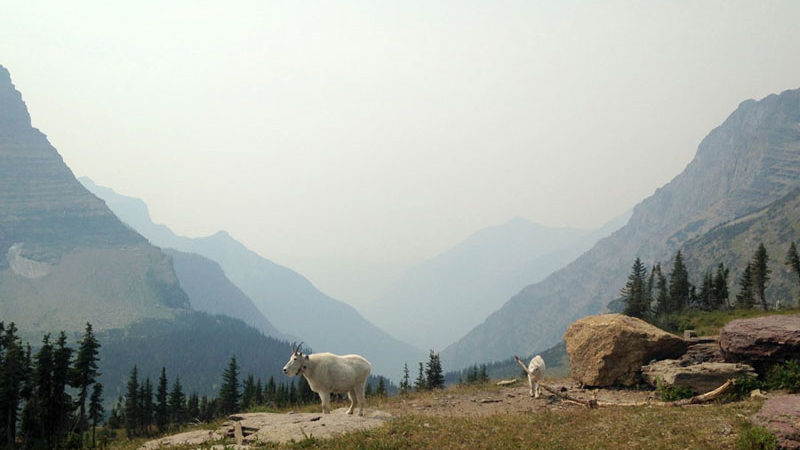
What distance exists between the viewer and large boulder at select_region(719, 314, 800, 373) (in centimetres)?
1841

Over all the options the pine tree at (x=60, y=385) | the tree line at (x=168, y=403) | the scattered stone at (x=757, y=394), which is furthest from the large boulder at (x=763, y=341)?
the tree line at (x=168, y=403)

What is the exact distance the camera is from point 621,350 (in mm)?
23141

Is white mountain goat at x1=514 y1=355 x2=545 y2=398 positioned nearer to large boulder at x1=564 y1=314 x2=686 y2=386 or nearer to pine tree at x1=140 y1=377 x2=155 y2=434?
large boulder at x1=564 y1=314 x2=686 y2=386

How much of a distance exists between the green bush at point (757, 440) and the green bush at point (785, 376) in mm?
7587

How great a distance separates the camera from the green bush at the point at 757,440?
1164cm

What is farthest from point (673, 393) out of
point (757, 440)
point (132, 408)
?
point (132, 408)

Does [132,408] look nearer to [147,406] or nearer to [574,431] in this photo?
[147,406]

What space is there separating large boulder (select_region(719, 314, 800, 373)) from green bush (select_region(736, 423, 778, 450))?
834cm

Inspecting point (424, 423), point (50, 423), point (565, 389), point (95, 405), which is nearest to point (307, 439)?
point (424, 423)

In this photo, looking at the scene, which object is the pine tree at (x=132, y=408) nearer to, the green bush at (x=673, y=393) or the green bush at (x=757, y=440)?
the green bush at (x=673, y=393)

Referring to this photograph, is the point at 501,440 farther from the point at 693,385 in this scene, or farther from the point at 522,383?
the point at 522,383

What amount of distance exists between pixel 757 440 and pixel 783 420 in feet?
3.70

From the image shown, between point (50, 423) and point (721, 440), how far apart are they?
68.2 metres

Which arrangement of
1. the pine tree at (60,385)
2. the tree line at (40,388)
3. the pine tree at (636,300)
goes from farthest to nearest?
the pine tree at (636,300) → the pine tree at (60,385) → the tree line at (40,388)
